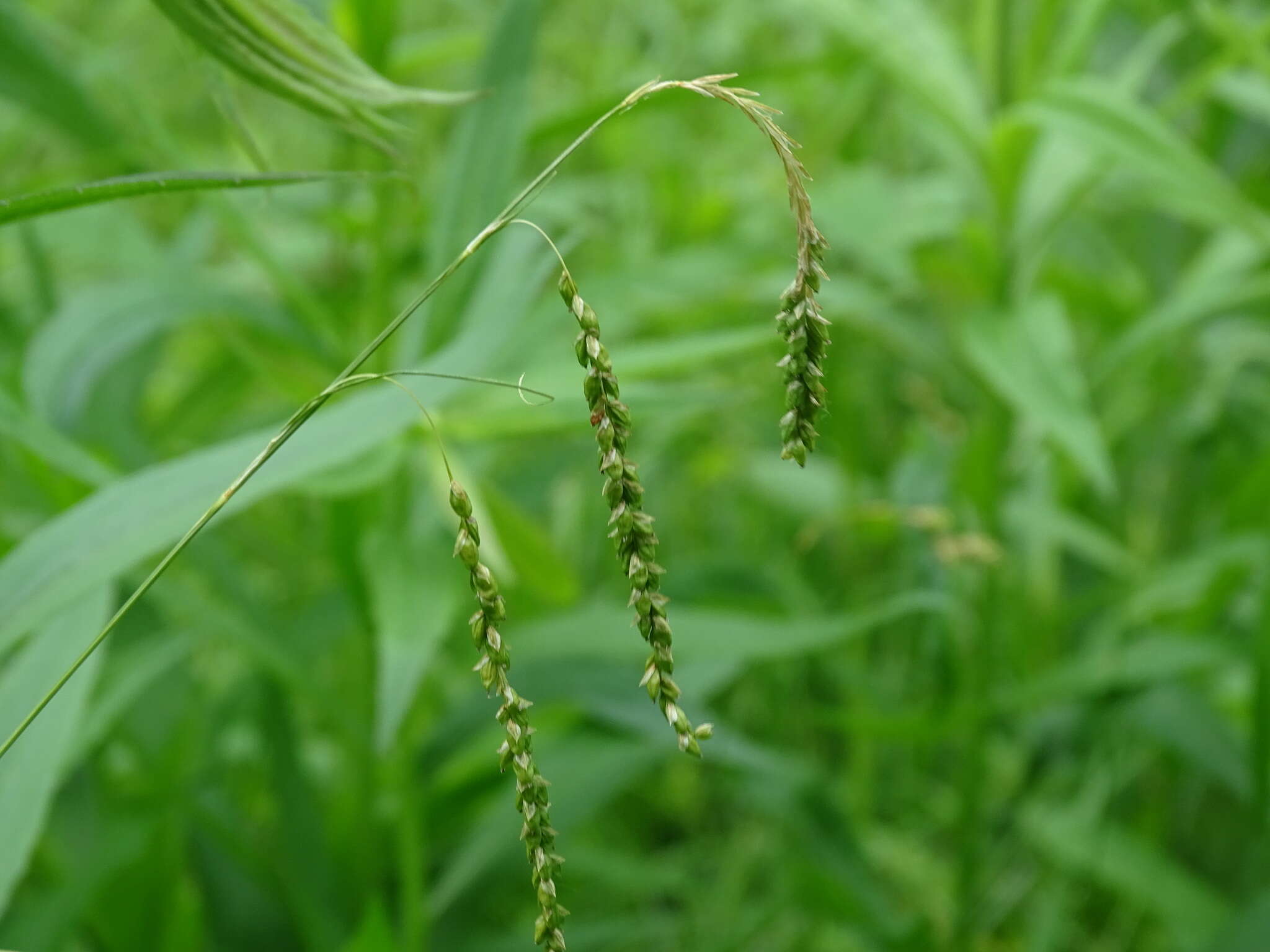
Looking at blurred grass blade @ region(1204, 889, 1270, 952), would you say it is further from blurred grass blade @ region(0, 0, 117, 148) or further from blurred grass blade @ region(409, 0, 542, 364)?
blurred grass blade @ region(0, 0, 117, 148)

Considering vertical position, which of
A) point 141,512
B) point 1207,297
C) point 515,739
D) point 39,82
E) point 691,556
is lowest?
point 515,739

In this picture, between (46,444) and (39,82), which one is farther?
(39,82)

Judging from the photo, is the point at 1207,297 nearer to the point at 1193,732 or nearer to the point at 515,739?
the point at 1193,732

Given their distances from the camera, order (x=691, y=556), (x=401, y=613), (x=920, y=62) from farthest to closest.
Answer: (x=691, y=556) < (x=920, y=62) < (x=401, y=613)

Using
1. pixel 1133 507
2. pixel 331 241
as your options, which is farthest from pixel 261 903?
pixel 1133 507

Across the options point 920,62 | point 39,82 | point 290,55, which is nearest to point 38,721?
point 290,55

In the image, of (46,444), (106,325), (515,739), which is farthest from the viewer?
(106,325)

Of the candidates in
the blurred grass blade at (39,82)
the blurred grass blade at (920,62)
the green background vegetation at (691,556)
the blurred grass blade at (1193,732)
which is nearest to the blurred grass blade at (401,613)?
the green background vegetation at (691,556)

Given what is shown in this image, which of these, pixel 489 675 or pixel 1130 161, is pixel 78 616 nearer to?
pixel 489 675

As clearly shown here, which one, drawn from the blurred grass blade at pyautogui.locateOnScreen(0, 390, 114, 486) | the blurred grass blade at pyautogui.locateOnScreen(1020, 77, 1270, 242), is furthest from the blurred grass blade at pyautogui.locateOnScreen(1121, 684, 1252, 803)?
the blurred grass blade at pyautogui.locateOnScreen(0, 390, 114, 486)
